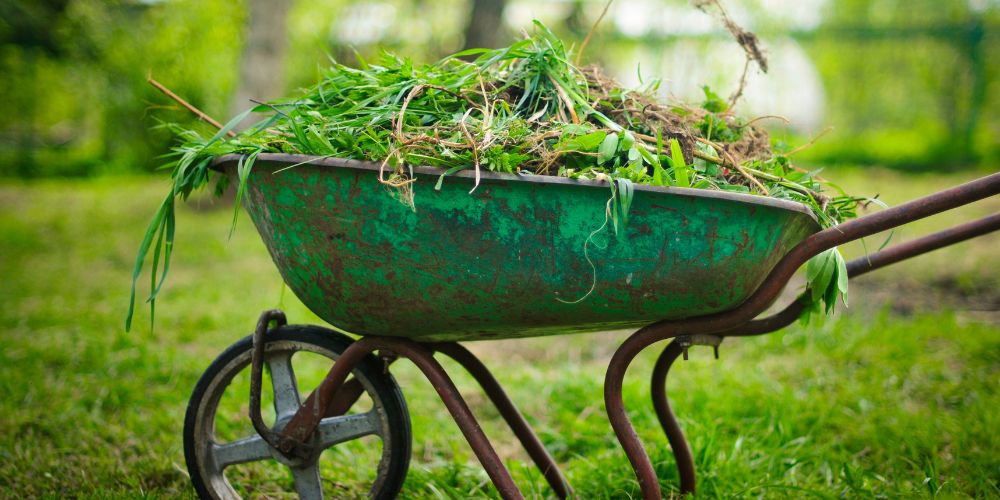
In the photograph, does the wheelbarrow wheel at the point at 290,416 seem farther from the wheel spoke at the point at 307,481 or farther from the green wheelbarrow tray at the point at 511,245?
the green wheelbarrow tray at the point at 511,245

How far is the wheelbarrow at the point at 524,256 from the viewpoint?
5.39 ft

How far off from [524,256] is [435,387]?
1.49 ft

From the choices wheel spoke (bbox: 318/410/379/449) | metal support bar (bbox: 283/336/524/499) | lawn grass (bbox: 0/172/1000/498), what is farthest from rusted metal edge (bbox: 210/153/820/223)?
lawn grass (bbox: 0/172/1000/498)

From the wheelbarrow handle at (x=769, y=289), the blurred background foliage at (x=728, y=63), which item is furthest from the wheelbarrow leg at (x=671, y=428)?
the blurred background foliage at (x=728, y=63)

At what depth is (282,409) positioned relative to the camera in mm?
2211

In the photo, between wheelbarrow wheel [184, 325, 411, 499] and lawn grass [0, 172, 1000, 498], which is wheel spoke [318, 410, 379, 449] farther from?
lawn grass [0, 172, 1000, 498]

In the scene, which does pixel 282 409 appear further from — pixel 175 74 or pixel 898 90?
pixel 175 74

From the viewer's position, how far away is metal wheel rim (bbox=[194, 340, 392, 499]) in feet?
6.97

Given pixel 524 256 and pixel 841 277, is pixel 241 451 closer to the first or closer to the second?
pixel 524 256

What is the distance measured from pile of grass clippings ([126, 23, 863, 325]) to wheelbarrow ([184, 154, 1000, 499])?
0.05m

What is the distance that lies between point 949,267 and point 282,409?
4309 mm

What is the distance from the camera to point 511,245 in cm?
170

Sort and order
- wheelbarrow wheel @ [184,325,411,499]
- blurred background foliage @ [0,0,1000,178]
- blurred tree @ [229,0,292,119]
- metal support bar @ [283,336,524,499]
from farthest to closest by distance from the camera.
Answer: blurred background foliage @ [0,0,1000,178] < blurred tree @ [229,0,292,119] < wheelbarrow wheel @ [184,325,411,499] < metal support bar @ [283,336,524,499]

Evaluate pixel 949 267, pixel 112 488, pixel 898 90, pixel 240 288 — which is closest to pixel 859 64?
pixel 898 90
